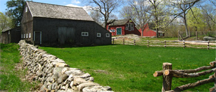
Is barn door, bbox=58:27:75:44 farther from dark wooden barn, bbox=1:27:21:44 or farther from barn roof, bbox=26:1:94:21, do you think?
dark wooden barn, bbox=1:27:21:44

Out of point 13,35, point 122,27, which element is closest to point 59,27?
point 13,35

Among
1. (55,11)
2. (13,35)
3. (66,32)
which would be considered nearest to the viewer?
(66,32)

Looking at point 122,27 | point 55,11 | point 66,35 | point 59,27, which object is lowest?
point 66,35

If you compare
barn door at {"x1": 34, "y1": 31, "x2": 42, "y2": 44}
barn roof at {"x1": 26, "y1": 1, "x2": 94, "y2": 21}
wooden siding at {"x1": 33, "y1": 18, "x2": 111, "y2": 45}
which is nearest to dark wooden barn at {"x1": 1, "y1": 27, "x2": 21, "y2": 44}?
barn roof at {"x1": 26, "y1": 1, "x2": 94, "y2": 21}

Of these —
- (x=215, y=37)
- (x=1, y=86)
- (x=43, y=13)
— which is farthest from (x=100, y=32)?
(x=1, y=86)

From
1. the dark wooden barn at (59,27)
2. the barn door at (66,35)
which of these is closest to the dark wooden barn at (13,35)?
the dark wooden barn at (59,27)

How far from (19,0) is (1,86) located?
3616 centimetres

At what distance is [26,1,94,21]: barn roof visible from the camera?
2326 cm

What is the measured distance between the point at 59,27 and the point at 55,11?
2.79 metres

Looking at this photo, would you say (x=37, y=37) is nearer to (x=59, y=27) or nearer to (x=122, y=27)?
(x=59, y=27)

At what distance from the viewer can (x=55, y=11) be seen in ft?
82.7

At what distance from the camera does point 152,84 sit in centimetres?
615

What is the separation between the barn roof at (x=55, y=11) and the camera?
916 inches

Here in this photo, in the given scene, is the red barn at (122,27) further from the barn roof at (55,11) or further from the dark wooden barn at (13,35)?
the dark wooden barn at (13,35)
